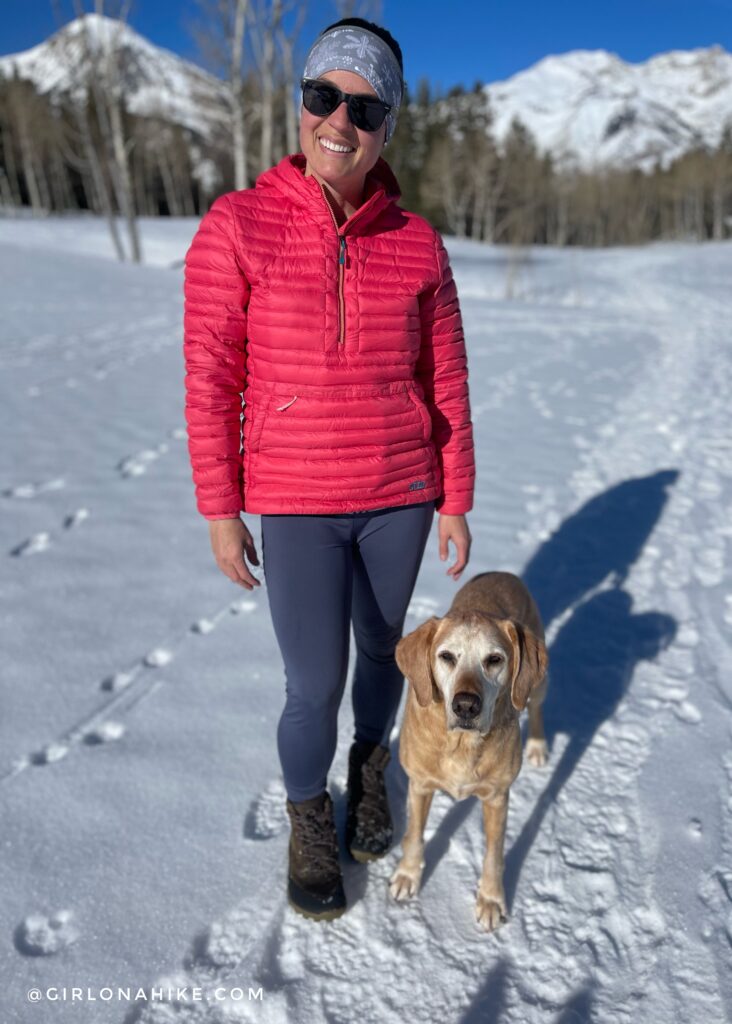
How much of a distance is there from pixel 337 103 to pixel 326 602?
1320 millimetres

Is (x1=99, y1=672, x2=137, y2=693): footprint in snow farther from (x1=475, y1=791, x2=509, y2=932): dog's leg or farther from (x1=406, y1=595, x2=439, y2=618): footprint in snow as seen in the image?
(x1=475, y1=791, x2=509, y2=932): dog's leg

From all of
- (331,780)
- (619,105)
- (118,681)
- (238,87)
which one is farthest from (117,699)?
(619,105)

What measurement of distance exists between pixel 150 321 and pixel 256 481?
12.0 metres

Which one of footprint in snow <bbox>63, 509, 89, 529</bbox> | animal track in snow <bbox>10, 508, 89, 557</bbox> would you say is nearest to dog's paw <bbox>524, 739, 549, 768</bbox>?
animal track in snow <bbox>10, 508, 89, 557</bbox>

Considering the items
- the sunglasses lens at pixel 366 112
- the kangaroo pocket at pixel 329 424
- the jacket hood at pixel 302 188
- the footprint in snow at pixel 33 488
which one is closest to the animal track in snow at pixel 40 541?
the footprint in snow at pixel 33 488

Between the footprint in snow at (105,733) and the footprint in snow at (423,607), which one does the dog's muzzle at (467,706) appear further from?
the footprint in snow at (423,607)

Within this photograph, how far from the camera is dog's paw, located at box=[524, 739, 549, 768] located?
2.62 metres

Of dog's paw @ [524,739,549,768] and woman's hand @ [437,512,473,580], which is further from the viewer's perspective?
dog's paw @ [524,739,549,768]

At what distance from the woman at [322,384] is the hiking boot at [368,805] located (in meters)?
0.19

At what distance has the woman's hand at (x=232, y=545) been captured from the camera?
1802mm

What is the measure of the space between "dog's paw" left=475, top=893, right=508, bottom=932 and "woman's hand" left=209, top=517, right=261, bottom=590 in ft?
4.11

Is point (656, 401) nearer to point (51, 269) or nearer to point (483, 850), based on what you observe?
point (483, 850)

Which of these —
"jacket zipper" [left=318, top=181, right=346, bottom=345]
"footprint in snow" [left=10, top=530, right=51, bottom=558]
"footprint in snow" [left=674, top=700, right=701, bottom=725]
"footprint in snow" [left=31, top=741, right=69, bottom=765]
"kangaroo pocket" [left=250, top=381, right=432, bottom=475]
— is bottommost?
"footprint in snow" [left=674, top=700, right=701, bottom=725]

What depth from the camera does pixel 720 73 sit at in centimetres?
17800
